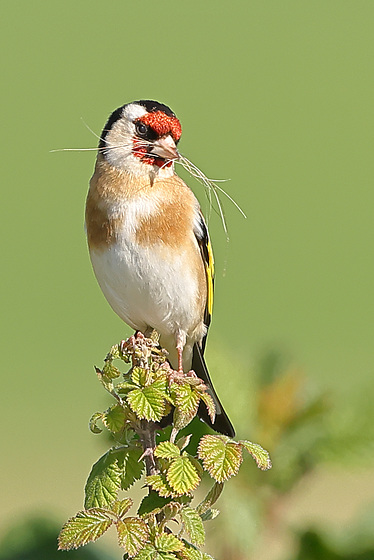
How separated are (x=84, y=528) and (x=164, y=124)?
1.38 metres

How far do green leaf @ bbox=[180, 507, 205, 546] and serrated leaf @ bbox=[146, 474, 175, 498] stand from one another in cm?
6

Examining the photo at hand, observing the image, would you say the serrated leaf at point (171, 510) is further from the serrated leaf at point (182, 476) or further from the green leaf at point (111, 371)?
the green leaf at point (111, 371)

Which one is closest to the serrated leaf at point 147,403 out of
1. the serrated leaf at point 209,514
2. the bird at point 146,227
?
the serrated leaf at point 209,514

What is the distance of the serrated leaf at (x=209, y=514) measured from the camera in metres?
1.44

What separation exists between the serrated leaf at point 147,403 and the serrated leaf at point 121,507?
0.51 ft

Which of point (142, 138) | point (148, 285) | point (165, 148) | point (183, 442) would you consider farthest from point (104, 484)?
point (142, 138)

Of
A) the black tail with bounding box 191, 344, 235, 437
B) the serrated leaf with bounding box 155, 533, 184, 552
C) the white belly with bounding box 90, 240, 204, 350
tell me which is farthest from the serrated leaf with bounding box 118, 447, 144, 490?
the white belly with bounding box 90, 240, 204, 350

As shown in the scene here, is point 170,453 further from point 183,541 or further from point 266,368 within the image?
point 266,368

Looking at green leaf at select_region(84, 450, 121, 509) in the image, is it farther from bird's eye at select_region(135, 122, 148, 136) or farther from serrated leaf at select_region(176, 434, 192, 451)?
bird's eye at select_region(135, 122, 148, 136)

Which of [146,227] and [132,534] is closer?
[132,534]

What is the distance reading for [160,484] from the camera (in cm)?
135

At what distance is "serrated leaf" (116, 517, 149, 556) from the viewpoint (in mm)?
→ 1257

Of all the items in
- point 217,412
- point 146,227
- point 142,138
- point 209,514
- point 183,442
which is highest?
point 142,138

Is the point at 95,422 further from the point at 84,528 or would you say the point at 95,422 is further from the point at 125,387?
the point at 84,528
